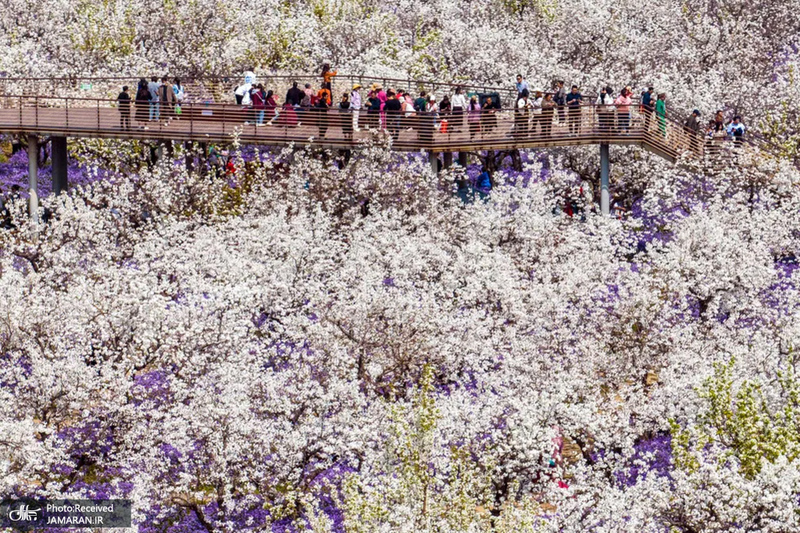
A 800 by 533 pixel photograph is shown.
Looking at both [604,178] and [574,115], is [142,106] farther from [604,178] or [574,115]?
[604,178]

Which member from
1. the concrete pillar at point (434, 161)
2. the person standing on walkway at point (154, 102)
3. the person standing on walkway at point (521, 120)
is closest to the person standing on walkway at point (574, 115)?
the person standing on walkway at point (521, 120)

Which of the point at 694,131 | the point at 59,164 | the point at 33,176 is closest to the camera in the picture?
the point at 33,176

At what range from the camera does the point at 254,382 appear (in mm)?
36812

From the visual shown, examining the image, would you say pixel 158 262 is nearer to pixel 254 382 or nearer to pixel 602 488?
pixel 254 382

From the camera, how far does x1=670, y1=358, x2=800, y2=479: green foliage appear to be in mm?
31688

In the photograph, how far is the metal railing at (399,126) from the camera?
54.8 metres

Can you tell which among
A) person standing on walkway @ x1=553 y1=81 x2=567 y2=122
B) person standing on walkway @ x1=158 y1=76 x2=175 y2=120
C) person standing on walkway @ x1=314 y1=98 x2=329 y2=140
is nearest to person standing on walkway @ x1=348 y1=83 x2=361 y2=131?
person standing on walkway @ x1=314 y1=98 x2=329 y2=140

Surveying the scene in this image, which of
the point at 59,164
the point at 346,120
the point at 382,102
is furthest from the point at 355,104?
the point at 59,164

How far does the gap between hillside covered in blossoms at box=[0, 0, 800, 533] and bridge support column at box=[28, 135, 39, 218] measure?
1.76ft

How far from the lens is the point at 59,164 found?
59.2 metres

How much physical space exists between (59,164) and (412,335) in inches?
881

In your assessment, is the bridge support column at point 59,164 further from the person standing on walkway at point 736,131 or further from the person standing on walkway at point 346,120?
the person standing on walkway at point 736,131

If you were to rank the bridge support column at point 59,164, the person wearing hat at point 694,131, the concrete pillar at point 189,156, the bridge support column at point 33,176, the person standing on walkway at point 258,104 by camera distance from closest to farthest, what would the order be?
the person standing on walkway at point 258,104 < the bridge support column at point 33,176 < the concrete pillar at point 189,156 < the person wearing hat at point 694,131 < the bridge support column at point 59,164

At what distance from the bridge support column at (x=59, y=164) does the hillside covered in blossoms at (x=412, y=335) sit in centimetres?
184
